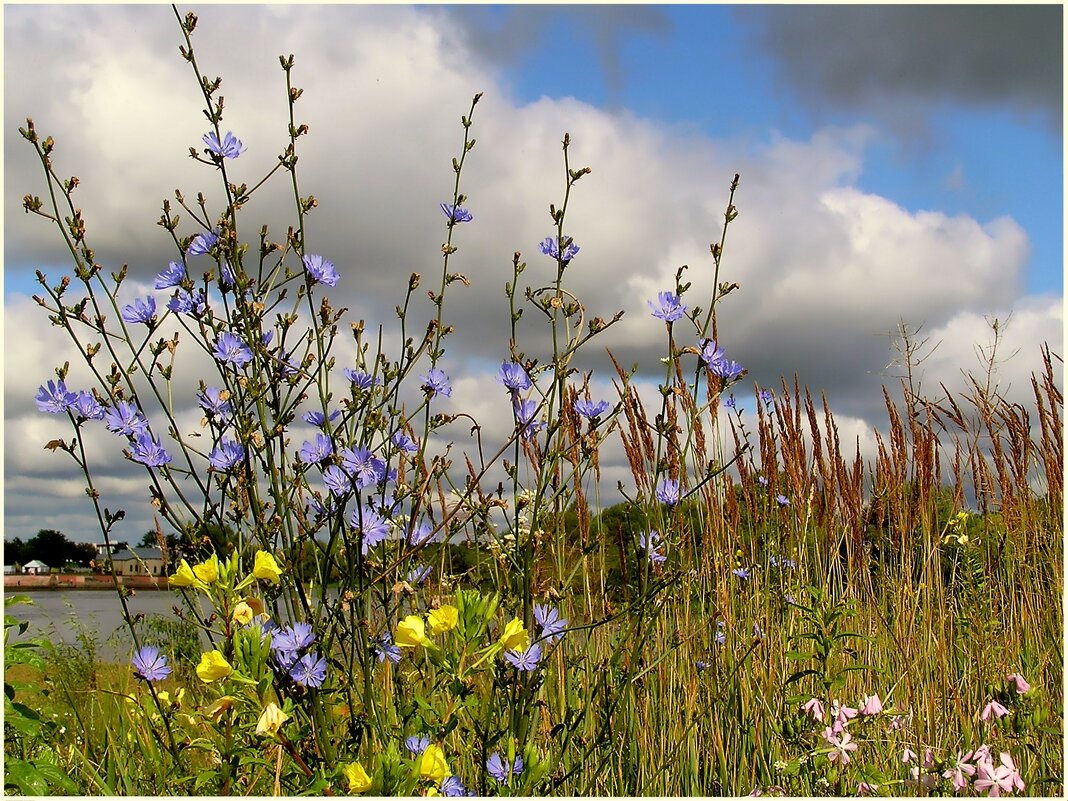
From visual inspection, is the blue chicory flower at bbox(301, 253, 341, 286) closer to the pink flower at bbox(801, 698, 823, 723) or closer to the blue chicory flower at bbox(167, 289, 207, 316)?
the blue chicory flower at bbox(167, 289, 207, 316)

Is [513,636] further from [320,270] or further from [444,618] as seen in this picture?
[320,270]

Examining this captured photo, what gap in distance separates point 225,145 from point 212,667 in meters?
1.02

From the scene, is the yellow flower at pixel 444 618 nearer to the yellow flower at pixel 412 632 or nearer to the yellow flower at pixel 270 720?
the yellow flower at pixel 412 632

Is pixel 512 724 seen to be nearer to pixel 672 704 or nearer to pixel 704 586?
pixel 672 704

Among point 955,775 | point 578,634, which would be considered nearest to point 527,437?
point 955,775

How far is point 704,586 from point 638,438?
1.83 feet

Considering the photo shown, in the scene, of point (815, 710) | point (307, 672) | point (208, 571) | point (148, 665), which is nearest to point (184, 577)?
point (208, 571)

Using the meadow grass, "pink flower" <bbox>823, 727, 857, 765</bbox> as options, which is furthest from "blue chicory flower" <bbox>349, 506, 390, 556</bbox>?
"pink flower" <bbox>823, 727, 857, 765</bbox>

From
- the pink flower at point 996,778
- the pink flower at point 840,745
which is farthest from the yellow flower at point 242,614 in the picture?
the pink flower at point 996,778

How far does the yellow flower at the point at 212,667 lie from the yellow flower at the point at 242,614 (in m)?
0.07

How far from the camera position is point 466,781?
6.72 ft

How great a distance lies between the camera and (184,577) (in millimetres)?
1370

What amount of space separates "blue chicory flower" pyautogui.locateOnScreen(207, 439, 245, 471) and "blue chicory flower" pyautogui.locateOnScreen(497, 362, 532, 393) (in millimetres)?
505

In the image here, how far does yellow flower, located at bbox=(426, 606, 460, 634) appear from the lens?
1.32 meters
